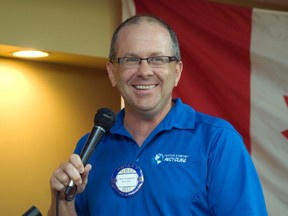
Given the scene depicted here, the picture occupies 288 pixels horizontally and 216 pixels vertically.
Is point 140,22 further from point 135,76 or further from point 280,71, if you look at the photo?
point 280,71

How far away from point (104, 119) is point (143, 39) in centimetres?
30

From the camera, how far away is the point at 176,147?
1.76 meters

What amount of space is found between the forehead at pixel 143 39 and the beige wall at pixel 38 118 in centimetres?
158

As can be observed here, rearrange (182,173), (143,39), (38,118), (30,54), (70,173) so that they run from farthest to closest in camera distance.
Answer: (38,118)
(30,54)
(143,39)
(182,173)
(70,173)

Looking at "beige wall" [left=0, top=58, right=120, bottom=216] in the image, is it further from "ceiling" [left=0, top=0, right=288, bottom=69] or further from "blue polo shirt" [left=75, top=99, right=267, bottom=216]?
"blue polo shirt" [left=75, top=99, right=267, bottom=216]

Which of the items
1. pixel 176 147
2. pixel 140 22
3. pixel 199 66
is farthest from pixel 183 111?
pixel 199 66

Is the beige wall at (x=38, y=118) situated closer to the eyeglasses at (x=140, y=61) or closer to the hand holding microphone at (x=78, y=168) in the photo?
the eyeglasses at (x=140, y=61)

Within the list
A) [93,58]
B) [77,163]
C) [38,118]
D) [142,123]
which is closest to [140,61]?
[142,123]

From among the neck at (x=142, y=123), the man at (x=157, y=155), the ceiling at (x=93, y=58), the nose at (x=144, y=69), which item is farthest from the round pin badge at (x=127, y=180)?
the ceiling at (x=93, y=58)

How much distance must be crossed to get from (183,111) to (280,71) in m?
1.75

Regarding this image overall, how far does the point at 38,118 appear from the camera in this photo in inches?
133

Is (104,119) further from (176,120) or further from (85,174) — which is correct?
(176,120)

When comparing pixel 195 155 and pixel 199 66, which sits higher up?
pixel 199 66

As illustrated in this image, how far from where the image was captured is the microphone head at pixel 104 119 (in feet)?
5.33
